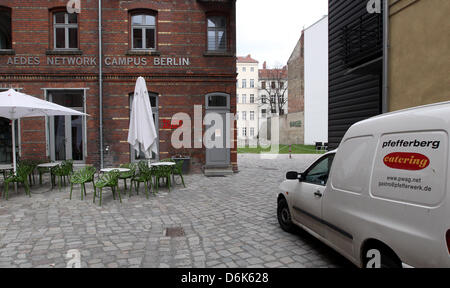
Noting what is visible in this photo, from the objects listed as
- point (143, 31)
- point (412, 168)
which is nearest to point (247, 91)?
point (143, 31)

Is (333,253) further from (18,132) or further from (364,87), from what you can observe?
(18,132)

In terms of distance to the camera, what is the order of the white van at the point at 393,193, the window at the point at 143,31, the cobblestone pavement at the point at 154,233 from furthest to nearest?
the window at the point at 143,31
the cobblestone pavement at the point at 154,233
the white van at the point at 393,193

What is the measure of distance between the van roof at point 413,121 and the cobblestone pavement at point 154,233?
6.12 feet

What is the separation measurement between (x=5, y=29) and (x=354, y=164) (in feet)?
48.1

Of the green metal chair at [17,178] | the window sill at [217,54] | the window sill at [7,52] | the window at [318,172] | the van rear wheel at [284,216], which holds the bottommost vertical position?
the van rear wheel at [284,216]

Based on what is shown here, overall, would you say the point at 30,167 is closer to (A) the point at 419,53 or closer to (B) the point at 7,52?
(B) the point at 7,52

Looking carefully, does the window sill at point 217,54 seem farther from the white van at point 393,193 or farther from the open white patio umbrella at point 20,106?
the white van at point 393,193

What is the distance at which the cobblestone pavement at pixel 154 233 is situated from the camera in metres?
3.79

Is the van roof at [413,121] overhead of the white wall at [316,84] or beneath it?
beneath

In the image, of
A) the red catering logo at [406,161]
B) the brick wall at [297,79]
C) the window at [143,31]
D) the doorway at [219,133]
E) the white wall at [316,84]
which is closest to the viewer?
the red catering logo at [406,161]

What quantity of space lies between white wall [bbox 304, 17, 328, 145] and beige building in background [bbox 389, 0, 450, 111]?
25.3 meters

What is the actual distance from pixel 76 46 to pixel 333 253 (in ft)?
40.8

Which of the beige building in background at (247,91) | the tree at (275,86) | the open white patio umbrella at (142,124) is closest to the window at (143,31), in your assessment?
the open white patio umbrella at (142,124)
